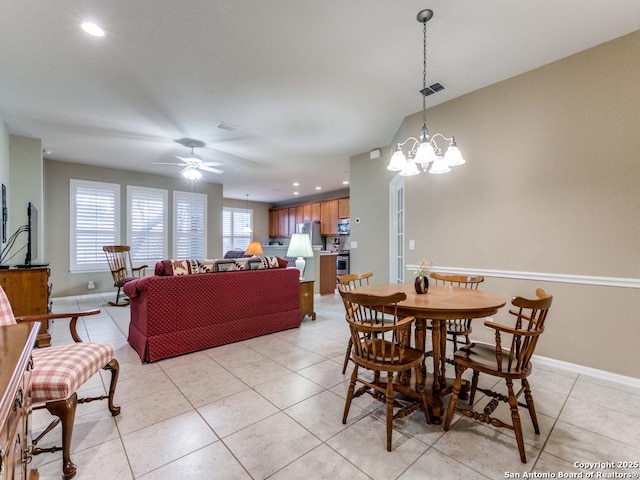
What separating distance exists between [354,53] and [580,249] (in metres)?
Answer: 2.65

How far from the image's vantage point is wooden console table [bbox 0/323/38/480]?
2.37 feet

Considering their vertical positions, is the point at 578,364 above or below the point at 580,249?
below

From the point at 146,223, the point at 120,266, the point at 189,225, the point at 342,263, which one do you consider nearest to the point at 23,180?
the point at 120,266

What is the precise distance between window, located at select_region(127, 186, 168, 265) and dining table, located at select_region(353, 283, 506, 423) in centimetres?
617

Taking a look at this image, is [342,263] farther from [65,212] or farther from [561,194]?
[65,212]

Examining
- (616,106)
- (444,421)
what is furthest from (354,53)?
(444,421)

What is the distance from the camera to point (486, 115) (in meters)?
3.13

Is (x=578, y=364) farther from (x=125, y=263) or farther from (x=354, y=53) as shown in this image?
(x=125, y=263)

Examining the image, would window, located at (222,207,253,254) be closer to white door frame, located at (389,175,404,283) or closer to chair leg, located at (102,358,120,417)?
white door frame, located at (389,175,404,283)

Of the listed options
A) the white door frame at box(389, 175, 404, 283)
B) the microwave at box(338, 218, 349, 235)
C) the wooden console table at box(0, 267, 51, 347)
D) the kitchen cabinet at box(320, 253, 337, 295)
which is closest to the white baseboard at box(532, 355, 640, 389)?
the white door frame at box(389, 175, 404, 283)

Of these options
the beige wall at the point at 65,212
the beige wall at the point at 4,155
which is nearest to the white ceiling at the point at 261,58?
the beige wall at the point at 4,155

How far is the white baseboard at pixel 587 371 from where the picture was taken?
93.3 inches

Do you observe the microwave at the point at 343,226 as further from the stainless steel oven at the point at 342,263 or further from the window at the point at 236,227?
the window at the point at 236,227

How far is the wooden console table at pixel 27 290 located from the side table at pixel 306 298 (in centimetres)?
292
